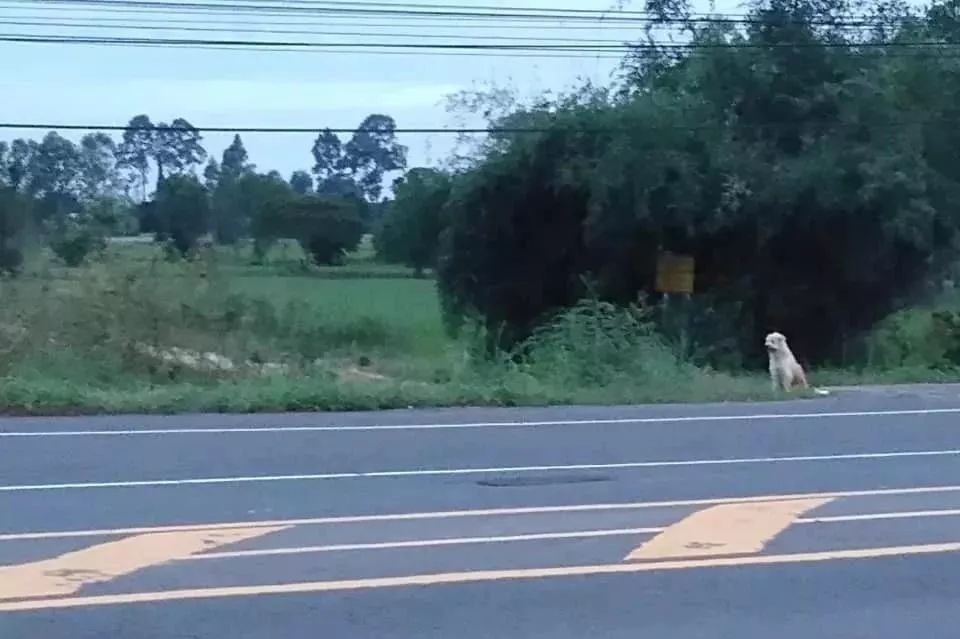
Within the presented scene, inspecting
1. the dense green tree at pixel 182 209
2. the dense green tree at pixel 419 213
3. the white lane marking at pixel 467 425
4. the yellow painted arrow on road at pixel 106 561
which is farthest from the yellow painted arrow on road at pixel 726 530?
the dense green tree at pixel 182 209

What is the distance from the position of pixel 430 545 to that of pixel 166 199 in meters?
28.9

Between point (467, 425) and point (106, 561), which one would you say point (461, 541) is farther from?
point (467, 425)

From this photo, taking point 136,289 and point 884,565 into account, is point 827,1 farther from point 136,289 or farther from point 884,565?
point 884,565

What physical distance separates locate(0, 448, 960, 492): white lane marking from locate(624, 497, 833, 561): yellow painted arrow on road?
245cm

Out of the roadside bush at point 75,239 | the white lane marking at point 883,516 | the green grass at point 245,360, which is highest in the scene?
the roadside bush at point 75,239

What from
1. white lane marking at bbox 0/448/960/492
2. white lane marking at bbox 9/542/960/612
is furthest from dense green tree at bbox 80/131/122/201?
white lane marking at bbox 9/542/960/612

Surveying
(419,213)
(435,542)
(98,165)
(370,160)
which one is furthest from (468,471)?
(370,160)

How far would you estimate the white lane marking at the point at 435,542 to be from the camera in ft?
30.1

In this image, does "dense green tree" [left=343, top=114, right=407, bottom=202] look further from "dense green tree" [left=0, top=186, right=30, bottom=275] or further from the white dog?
the white dog

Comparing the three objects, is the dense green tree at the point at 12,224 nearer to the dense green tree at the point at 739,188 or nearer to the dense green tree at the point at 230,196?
the dense green tree at the point at 230,196

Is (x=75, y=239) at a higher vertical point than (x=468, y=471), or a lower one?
higher


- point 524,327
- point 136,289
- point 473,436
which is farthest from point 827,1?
point 473,436

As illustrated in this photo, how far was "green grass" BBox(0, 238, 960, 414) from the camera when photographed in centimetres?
1880

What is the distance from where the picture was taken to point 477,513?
35.6 feet
